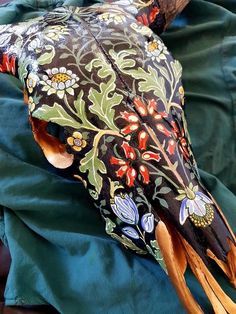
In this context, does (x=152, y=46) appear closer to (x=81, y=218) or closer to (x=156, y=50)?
(x=156, y=50)

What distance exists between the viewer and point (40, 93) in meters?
0.65

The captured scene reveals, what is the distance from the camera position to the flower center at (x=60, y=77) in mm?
650

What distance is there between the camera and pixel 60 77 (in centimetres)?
65

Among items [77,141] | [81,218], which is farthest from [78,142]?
[81,218]

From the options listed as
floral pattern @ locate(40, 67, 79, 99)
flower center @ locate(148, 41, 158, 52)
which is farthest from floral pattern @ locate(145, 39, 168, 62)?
floral pattern @ locate(40, 67, 79, 99)

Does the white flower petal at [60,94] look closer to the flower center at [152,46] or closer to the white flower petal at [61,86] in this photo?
the white flower petal at [61,86]

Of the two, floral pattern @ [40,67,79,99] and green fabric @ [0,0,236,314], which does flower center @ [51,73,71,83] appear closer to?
floral pattern @ [40,67,79,99]

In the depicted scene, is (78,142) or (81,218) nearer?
(78,142)

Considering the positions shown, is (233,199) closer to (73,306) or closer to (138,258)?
(138,258)

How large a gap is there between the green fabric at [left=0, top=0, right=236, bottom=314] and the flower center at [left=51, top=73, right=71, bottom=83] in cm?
16

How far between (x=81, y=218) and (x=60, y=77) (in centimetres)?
21

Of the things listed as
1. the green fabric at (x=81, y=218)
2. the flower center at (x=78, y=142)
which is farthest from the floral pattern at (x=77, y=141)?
the green fabric at (x=81, y=218)

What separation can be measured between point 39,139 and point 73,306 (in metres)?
0.23

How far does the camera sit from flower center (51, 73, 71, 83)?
650 mm
